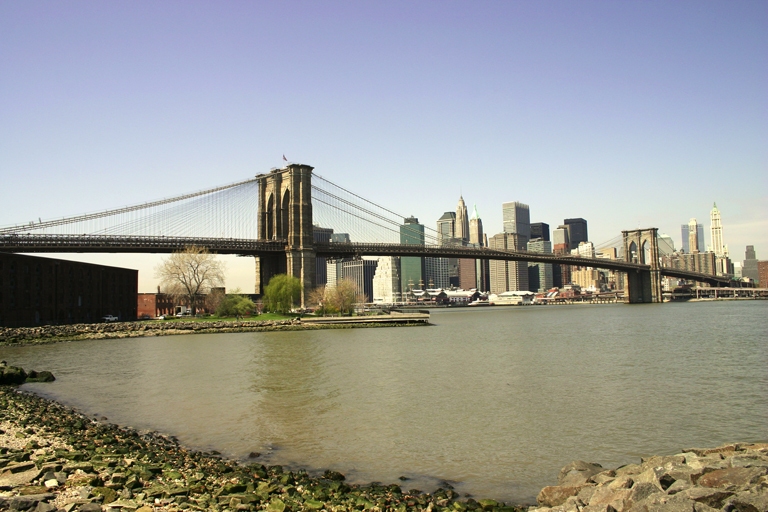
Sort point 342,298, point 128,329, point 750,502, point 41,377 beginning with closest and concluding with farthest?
point 750,502 → point 41,377 → point 128,329 → point 342,298

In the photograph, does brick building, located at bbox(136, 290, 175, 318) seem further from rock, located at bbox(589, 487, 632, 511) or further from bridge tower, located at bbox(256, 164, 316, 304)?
rock, located at bbox(589, 487, 632, 511)

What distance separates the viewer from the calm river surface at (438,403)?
12.5m

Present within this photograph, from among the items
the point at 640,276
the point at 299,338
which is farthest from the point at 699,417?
the point at 640,276

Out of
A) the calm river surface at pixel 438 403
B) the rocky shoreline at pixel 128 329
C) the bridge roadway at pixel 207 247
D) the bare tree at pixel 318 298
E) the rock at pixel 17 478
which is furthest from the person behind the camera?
the bare tree at pixel 318 298

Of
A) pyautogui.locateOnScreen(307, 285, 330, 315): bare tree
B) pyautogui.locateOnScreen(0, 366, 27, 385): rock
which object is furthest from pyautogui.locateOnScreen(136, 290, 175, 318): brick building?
pyautogui.locateOnScreen(0, 366, 27, 385): rock

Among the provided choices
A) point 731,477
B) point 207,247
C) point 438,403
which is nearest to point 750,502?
point 731,477

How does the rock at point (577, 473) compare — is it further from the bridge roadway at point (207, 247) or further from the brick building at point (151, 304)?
the brick building at point (151, 304)

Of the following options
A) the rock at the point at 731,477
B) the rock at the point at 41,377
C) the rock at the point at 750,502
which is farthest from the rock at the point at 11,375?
the rock at the point at 750,502

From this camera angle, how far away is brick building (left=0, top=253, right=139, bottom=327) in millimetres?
49812

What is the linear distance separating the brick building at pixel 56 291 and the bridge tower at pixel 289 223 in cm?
2201

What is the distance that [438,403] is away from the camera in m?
18.3

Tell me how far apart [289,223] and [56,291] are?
35139mm

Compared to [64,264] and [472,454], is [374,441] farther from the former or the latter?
[64,264]

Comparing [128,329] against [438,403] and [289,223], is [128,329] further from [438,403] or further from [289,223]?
[438,403]
